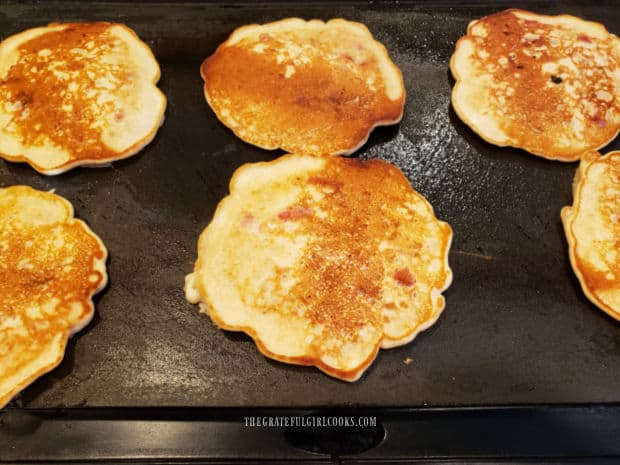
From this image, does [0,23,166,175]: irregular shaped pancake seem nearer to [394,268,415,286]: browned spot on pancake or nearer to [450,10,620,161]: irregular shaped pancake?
[394,268,415,286]: browned spot on pancake

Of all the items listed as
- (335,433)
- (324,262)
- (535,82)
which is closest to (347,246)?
(324,262)

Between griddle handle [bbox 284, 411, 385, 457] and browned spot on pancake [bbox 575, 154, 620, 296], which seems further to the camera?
browned spot on pancake [bbox 575, 154, 620, 296]

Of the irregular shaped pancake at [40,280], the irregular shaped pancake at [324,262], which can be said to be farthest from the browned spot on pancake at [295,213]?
the irregular shaped pancake at [40,280]

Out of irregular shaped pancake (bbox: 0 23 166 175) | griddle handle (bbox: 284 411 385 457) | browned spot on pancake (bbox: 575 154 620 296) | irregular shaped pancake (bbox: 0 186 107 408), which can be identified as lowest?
griddle handle (bbox: 284 411 385 457)

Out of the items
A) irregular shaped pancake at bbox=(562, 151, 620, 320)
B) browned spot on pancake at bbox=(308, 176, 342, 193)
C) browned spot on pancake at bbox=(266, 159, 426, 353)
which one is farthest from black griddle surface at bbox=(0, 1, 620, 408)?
browned spot on pancake at bbox=(308, 176, 342, 193)

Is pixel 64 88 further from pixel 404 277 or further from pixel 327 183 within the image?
pixel 404 277

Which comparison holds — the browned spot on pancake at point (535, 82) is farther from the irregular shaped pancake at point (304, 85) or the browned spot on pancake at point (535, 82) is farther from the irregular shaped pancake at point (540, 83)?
the irregular shaped pancake at point (304, 85)

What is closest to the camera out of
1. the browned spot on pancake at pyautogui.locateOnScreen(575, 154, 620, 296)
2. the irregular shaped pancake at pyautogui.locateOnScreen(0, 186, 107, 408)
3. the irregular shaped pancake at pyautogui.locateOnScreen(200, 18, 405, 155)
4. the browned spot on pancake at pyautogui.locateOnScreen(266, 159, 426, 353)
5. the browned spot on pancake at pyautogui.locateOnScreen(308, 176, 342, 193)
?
the irregular shaped pancake at pyautogui.locateOnScreen(0, 186, 107, 408)

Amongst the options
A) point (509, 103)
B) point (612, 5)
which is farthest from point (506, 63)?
point (612, 5)
